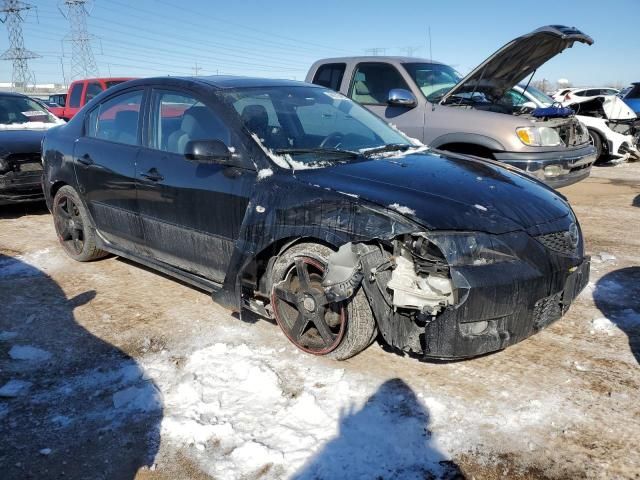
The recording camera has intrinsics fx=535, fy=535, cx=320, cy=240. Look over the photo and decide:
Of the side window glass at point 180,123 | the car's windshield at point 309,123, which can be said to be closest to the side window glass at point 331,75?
the car's windshield at point 309,123

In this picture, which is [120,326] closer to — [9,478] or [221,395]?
[221,395]

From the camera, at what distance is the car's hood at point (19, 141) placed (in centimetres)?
688

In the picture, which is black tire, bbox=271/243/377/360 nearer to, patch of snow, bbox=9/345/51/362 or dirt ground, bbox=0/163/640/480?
dirt ground, bbox=0/163/640/480

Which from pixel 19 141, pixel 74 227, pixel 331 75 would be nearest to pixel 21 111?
pixel 19 141

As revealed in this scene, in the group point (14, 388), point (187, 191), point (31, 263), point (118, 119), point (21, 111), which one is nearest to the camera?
point (14, 388)

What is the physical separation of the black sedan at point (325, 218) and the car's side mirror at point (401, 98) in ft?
6.69

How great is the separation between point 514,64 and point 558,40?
23.1 inches

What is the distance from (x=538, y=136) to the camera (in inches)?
240

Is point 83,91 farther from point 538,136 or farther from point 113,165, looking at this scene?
point 538,136

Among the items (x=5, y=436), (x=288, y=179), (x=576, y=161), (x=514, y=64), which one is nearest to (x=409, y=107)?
(x=514, y=64)

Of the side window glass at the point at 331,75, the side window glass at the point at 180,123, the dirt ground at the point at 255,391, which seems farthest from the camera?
the side window glass at the point at 331,75

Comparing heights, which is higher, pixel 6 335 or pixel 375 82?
pixel 375 82

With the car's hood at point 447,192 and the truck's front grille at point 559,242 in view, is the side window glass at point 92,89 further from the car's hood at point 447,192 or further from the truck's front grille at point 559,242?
the truck's front grille at point 559,242

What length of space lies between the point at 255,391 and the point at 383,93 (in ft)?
16.4
